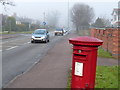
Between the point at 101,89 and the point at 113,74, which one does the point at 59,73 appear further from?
the point at 101,89

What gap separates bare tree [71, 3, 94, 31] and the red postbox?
68.8 metres

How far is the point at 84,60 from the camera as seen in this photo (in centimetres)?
394

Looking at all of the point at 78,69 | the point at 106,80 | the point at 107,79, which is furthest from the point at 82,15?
the point at 78,69

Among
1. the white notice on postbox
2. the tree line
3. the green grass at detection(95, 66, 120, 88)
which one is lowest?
the green grass at detection(95, 66, 120, 88)

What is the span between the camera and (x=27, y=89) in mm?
6391

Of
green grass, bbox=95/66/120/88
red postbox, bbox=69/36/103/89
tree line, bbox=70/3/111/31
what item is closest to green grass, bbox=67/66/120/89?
green grass, bbox=95/66/120/88

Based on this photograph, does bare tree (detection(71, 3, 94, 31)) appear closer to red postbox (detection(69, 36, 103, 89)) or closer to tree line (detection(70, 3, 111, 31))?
tree line (detection(70, 3, 111, 31))

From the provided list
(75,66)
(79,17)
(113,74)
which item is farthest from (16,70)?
(79,17)

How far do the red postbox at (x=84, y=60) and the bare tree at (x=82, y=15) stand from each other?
68808mm

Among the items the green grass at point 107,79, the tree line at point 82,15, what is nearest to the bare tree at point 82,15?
the tree line at point 82,15

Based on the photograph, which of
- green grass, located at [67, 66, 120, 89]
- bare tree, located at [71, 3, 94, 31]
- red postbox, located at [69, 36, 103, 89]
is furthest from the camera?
bare tree, located at [71, 3, 94, 31]

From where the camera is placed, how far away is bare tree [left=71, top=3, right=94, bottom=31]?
7362 cm

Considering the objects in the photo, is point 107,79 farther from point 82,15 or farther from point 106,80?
point 82,15

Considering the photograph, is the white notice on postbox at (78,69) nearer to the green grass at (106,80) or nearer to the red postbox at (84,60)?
the red postbox at (84,60)
